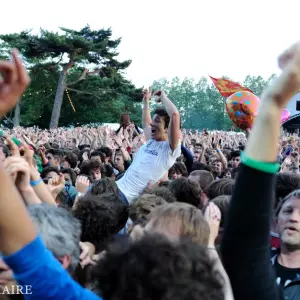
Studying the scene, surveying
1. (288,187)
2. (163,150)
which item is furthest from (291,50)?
(163,150)

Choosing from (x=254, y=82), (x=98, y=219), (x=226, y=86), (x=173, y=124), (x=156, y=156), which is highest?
(x=254, y=82)

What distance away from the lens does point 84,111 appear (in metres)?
47.9

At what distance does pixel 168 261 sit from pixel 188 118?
95883mm

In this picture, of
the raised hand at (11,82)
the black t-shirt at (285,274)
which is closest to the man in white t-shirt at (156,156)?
the black t-shirt at (285,274)

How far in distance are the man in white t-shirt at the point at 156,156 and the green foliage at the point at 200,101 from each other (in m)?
81.8

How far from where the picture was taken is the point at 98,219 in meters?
2.90

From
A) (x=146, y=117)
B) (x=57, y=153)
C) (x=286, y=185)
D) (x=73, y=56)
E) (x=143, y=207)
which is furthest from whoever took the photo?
(x=73, y=56)

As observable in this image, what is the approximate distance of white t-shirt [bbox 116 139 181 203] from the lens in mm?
4614

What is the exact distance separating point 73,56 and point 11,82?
3720cm

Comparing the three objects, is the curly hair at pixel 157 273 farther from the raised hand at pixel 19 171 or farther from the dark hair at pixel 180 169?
the dark hair at pixel 180 169

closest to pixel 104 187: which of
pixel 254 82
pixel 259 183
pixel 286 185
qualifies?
pixel 286 185

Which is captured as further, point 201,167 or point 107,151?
point 107,151

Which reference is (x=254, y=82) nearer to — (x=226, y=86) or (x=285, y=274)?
(x=226, y=86)

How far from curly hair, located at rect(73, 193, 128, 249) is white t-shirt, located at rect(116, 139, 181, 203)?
156cm
